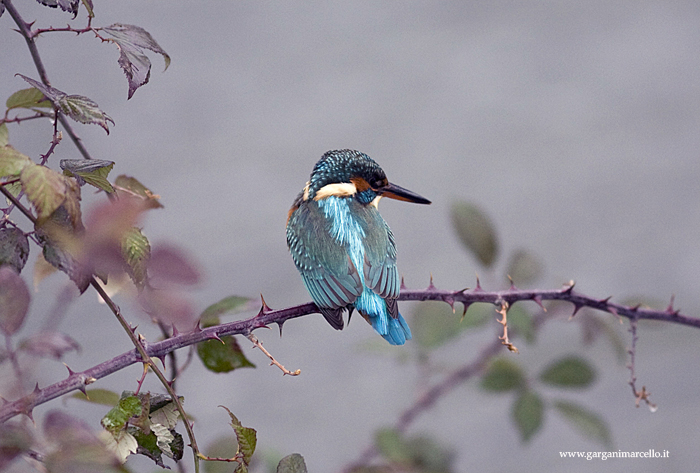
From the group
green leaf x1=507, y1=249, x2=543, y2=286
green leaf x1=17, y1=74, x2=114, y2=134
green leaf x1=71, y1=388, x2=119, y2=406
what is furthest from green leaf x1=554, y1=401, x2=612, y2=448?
green leaf x1=17, y1=74, x2=114, y2=134

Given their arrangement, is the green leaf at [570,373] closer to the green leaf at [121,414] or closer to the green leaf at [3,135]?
the green leaf at [121,414]

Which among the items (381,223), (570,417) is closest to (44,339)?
(381,223)

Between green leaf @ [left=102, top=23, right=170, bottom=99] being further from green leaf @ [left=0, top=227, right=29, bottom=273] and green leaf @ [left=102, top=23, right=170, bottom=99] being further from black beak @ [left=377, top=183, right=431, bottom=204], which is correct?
black beak @ [left=377, top=183, right=431, bottom=204]

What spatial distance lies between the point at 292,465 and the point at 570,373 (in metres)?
0.66

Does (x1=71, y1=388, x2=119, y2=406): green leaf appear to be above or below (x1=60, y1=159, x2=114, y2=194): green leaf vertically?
below

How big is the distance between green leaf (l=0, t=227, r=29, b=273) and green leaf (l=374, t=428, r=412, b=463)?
67cm

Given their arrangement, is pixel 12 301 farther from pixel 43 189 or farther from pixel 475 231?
pixel 475 231

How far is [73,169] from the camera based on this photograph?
43 centimetres

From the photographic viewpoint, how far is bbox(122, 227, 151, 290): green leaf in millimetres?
411

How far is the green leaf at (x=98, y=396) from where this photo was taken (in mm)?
502

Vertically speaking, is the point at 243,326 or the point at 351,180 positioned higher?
the point at 351,180

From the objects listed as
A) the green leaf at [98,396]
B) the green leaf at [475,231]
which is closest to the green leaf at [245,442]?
the green leaf at [98,396]

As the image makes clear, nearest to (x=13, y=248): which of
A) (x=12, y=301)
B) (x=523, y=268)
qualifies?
(x=12, y=301)

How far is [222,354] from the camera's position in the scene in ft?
2.02
